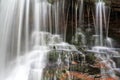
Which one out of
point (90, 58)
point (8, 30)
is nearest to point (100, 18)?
point (90, 58)

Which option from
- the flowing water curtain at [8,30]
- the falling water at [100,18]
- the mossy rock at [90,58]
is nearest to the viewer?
the mossy rock at [90,58]

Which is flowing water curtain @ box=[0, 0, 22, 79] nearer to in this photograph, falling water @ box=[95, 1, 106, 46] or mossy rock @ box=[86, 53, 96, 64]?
mossy rock @ box=[86, 53, 96, 64]

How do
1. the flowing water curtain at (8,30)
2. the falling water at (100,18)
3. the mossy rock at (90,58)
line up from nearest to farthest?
the mossy rock at (90,58)
the flowing water curtain at (8,30)
the falling water at (100,18)

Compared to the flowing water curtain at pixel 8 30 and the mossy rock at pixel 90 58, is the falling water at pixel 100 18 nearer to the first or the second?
the mossy rock at pixel 90 58

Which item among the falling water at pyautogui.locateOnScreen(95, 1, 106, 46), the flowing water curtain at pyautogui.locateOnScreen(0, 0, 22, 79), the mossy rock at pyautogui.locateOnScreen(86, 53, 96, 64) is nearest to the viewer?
the mossy rock at pyautogui.locateOnScreen(86, 53, 96, 64)

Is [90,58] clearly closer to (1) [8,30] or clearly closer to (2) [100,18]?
(2) [100,18]

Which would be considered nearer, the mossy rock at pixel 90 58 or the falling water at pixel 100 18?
the mossy rock at pixel 90 58

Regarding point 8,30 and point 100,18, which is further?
point 100,18

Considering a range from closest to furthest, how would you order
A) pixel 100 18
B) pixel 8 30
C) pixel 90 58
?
1. pixel 90 58
2. pixel 8 30
3. pixel 100 18

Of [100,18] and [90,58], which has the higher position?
[100,18]

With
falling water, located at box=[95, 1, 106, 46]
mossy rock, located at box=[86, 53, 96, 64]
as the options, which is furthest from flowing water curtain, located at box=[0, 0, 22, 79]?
falling water, located at box=[95, 1, 106, 46]

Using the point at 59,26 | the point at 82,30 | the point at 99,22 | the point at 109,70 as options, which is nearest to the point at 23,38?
the point at 59,26

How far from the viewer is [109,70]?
738 cm

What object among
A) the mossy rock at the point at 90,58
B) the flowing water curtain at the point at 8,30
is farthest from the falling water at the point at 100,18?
the flowing water curtain at the point at 8,30
